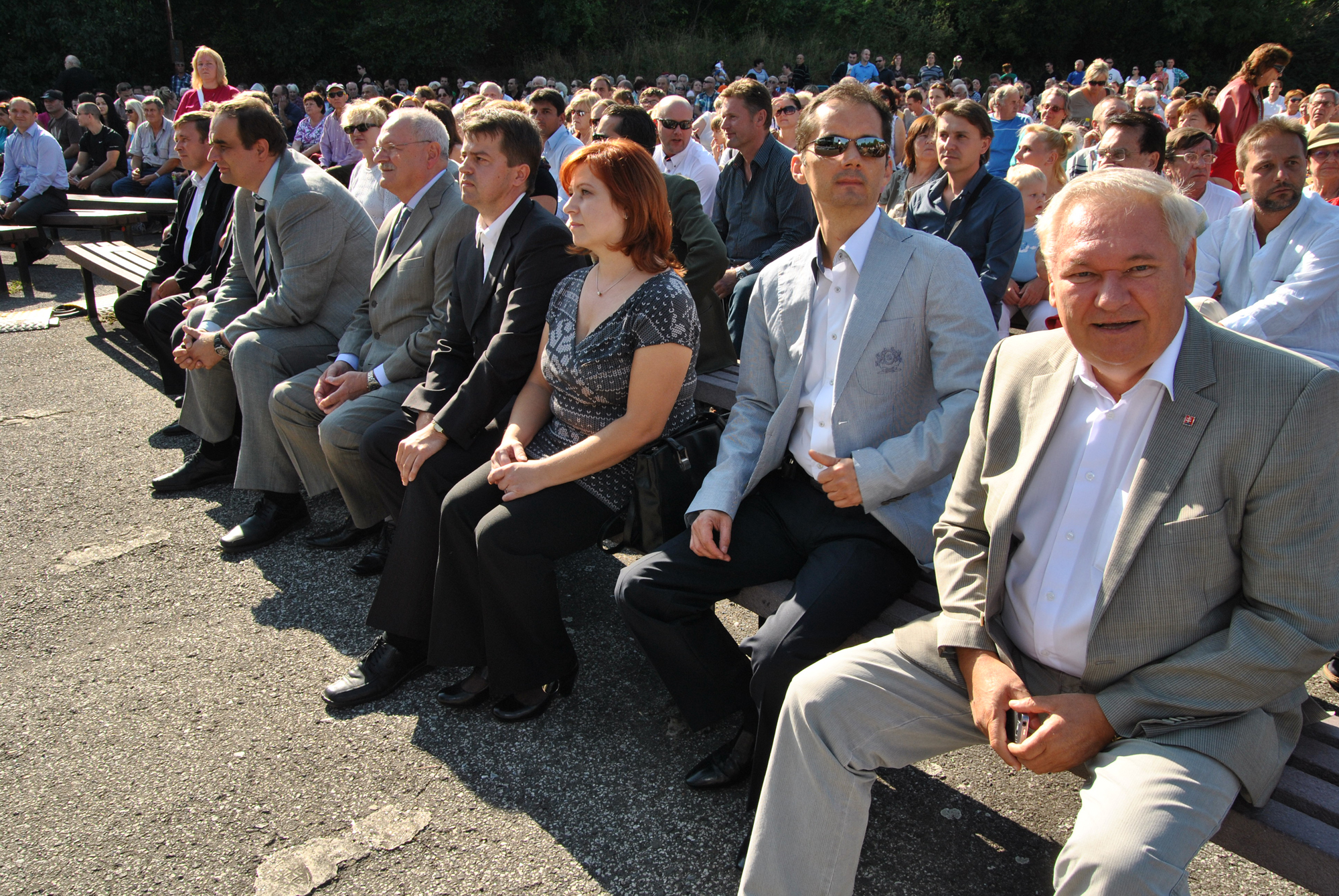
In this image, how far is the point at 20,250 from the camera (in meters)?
8.92

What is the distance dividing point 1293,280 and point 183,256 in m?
6.28

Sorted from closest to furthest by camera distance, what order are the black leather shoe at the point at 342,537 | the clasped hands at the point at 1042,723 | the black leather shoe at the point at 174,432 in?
1. the clasped hands at the point at 1042,723
2. the black leather shoe at the point at 342,537
3. the black leather shoe at the point at 174,432

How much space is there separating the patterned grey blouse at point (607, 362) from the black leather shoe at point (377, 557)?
1.17 meters

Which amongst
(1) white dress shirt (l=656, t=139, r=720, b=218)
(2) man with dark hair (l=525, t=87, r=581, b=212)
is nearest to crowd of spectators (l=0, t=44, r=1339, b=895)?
(1) white dress shirt (l=656, t=139, r=720, b=218)

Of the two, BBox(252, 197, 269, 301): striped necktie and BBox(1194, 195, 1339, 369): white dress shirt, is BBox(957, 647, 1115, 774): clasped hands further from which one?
BBox(252, 197, 269, 301): striped necktie

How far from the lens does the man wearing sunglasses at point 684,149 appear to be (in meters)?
6.52

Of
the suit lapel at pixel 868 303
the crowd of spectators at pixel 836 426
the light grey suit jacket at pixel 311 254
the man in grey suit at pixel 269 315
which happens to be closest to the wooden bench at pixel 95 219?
the crowd of spectators at pixel 836 426

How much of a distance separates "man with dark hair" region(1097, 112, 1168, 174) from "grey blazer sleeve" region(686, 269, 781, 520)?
294cm

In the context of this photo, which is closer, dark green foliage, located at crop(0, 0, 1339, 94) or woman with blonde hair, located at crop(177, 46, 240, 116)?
woman with blonde hair, located at crop(177, 46, 240, 116)

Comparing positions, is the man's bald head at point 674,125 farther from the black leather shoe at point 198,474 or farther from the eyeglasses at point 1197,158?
the black leather shoe at point 198,474

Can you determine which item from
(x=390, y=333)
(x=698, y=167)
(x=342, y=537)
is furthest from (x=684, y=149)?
(x=342, y=537)

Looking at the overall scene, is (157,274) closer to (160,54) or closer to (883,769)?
(883,769)

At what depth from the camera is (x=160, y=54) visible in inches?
1159

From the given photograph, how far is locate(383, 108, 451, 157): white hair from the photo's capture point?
13.6ft
